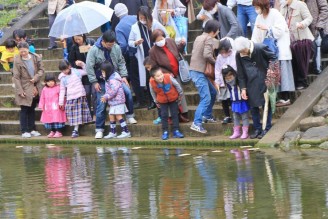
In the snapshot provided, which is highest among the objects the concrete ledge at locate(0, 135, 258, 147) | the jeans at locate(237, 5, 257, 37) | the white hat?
the white hat

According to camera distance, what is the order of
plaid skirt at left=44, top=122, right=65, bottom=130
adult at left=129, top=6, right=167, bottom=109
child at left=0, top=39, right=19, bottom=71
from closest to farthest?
adult at left=129, top=6, right=167, bottom=109, plaid skirt at left=44, top=122, right=65, bottom=130, child at left=0, top=39, right=19, bottom=71

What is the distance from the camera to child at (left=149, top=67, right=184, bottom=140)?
15195 millimetres

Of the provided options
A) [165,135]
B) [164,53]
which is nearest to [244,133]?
[165,135]

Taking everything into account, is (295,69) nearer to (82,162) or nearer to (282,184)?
(82,162)

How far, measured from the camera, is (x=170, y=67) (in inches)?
618

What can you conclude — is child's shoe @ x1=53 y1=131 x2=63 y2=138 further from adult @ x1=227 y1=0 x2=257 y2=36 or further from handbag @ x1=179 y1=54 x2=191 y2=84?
adult @ x1=227 y1=0 x2=257 y2=36

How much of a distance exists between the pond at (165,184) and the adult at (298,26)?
2.35 m

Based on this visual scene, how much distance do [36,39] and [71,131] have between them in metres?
4.36

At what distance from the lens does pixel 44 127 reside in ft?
57.4

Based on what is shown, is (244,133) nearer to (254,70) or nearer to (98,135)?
(254,70)

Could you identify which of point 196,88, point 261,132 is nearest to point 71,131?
point 196,88

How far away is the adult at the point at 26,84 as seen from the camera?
17219 millimetres

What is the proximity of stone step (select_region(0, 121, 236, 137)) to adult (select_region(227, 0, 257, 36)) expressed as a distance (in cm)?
232

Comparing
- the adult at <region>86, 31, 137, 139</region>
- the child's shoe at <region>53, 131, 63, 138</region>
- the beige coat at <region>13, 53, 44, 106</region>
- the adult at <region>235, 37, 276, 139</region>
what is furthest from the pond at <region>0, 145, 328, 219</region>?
the beige coat at <region>13, 53, 44, 106</region>
